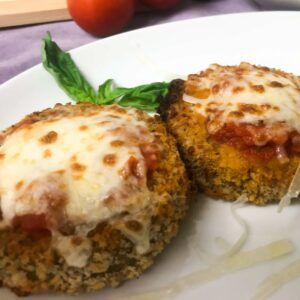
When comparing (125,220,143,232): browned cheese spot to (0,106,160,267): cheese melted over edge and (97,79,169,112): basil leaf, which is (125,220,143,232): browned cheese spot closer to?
(0,106,160,267): cheese melted over edge

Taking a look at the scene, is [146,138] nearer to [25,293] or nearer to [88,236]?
[88,236]

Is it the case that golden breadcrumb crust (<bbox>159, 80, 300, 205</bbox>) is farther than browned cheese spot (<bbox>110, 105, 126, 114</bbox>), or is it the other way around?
browned cheese spot (<bbox>110, 105, 126, 114</bbox>)

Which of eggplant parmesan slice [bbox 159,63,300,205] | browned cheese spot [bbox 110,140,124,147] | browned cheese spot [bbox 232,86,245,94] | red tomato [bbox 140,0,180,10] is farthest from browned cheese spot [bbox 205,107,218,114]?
red tomato [bbox 140,0,180,10]

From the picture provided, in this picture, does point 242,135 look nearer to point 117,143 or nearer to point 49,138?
point 117,143

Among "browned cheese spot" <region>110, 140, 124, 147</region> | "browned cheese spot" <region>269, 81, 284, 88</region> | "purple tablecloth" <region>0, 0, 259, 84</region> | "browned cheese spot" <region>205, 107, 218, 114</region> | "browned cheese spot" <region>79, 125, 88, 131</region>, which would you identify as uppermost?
"browned cheese spot" <region>269, 81, 284, 88</region>

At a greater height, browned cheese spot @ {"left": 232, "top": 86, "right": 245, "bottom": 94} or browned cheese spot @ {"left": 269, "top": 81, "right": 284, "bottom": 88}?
browned cheese spot @ {"left": 269, "top": 81, "right": 284, "bottom": 88}

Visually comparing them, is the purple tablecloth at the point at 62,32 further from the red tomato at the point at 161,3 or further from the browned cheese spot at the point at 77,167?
the browned cheese spot at the point at 77,167

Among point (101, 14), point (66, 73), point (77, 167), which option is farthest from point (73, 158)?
point (101, 14)
